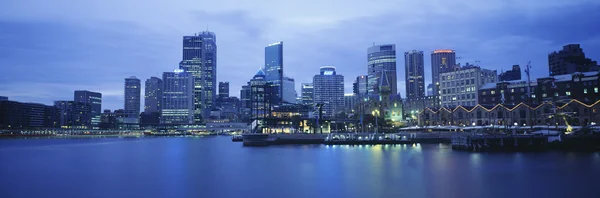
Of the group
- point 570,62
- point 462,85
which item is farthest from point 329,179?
point 570,62

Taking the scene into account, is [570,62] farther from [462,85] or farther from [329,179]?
[329,179]

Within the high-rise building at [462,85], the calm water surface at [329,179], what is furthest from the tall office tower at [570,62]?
the calm water surface at [329,179]

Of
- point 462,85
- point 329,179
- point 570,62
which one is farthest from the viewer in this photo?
point 570,62

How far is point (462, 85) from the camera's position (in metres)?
167

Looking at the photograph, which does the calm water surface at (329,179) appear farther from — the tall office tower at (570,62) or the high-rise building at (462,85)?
the tall office tower at (570,62)

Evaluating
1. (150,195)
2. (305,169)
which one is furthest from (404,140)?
(150,195)

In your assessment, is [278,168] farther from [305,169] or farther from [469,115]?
[469,115]

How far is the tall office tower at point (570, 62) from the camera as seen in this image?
6941 inches

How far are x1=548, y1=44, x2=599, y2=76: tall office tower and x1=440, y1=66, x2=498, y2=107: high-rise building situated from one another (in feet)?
107

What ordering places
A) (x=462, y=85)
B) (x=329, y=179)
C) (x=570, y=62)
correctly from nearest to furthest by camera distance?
1. (x=329, y=179)
2. (x=462, y=85)
3. (x=570, y=62)

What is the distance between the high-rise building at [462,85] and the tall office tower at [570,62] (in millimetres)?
32491

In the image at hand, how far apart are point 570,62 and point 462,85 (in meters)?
53.5

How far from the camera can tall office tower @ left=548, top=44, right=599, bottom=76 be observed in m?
176

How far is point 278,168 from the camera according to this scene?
6059 centimetres
